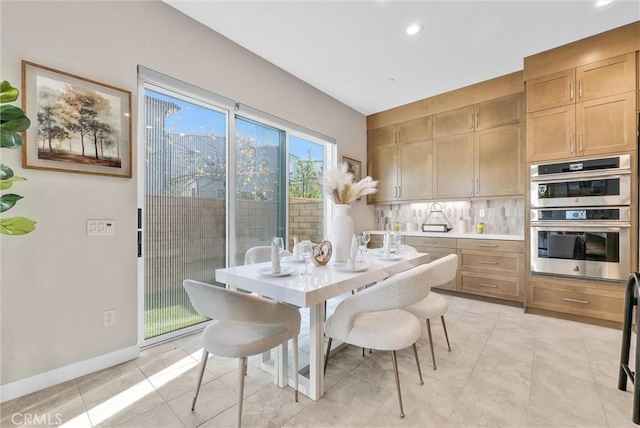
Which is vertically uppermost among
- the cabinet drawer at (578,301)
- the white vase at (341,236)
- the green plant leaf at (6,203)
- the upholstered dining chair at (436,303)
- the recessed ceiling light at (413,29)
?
the recessed ceiling light at (413,29)

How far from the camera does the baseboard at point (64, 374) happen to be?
1621 millimetres

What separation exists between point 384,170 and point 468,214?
148 cm

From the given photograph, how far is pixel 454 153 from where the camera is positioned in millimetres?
3924

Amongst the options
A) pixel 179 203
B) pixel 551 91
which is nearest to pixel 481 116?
pixel 551 91

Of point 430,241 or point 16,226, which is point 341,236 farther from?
point 430,241

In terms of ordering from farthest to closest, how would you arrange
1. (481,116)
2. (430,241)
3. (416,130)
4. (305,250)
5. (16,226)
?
(416,130)
(430,241)
(481,116)
(305,250)
(16,226)

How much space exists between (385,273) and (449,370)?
878mm

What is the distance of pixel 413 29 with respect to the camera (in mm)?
2561

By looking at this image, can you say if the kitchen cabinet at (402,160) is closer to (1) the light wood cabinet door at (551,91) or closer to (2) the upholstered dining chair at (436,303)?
(1) the light wood cabinet door at (551,91)

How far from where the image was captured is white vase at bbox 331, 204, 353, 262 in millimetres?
2003

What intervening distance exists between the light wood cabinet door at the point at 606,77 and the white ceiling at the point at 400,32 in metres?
0.32

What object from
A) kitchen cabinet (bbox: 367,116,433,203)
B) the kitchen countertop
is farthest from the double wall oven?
kitchen cabinet (bbox: 367,116,433,203)

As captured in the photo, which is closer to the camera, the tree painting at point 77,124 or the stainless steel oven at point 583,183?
the tree painting at point 77,124

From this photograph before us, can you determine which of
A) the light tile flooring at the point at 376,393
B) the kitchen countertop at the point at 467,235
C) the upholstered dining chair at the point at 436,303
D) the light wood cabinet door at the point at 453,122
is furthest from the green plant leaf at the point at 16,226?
the light wood cabinet door at the point at 453,122
